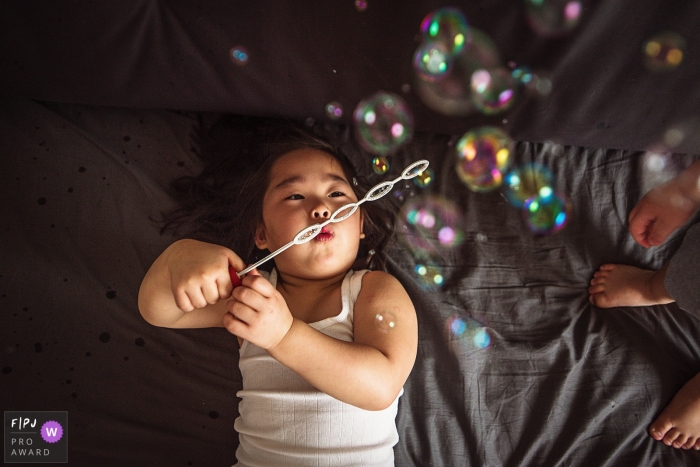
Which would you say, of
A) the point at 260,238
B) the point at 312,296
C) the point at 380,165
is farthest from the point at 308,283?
the point at 380,165

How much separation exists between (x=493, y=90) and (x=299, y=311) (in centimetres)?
68

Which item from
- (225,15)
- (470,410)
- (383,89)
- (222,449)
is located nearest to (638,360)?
(470,410)

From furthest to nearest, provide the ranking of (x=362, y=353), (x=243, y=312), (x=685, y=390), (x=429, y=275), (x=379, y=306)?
(x=429, y=275)
(x=685, y=390)
(x=379, y=306)
(x=362, y=353)
(x=243, y=312)

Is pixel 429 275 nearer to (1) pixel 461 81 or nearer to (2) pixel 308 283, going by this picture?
(2) pixel 308 283

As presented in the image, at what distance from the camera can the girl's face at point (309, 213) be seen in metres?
0.99

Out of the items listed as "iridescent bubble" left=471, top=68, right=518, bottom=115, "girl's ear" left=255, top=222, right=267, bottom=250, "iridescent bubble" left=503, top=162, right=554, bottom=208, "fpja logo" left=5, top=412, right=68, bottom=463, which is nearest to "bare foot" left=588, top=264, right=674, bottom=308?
"iridescent bubble" left=503, top=162, right=554, bottom=208

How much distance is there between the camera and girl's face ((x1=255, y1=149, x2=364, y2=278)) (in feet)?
3.24

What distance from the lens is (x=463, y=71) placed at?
43.5 inches

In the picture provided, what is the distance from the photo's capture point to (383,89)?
3.76 feet

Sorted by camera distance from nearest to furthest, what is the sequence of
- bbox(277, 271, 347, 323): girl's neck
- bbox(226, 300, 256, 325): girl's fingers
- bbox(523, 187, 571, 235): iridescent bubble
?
1. bbox(226, 300, 256, 325): girl's fingers
2. bbox(277, 271, 347, 323): girl's neck
3. bbox(523, 187, 571, 235): iridescent bubble

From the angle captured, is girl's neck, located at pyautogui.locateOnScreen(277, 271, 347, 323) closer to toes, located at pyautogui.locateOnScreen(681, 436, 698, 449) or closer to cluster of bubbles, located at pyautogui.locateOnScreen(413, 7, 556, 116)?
cluster of bubbles, located at pyautogui.locateOnScreen(413, 7, 556, 116)

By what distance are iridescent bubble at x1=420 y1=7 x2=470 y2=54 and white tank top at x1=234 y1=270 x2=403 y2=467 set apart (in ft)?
1.98

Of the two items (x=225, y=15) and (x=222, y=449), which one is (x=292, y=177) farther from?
(x=222, y=449)

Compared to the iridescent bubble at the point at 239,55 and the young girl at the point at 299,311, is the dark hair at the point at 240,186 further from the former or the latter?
the iridescent bubble at the point at 239,55
